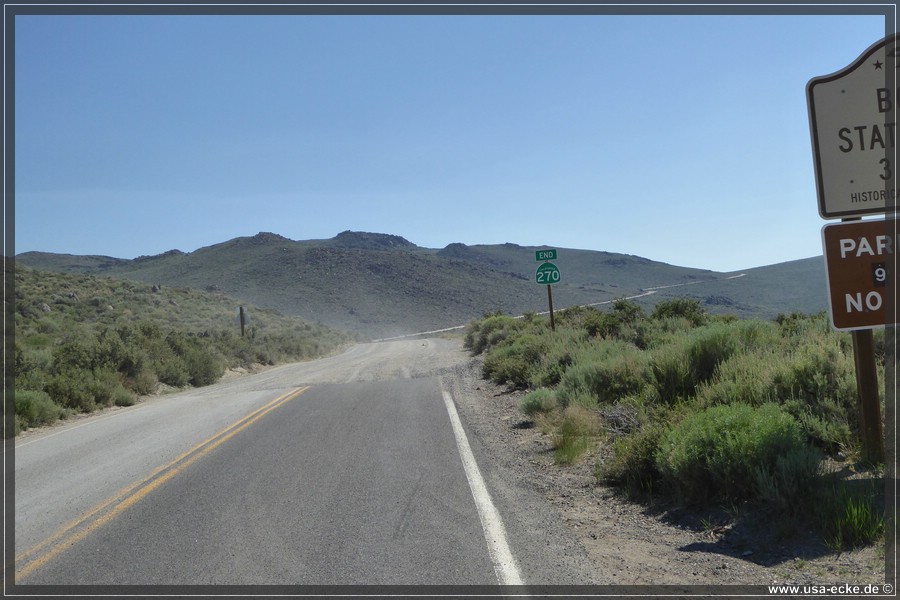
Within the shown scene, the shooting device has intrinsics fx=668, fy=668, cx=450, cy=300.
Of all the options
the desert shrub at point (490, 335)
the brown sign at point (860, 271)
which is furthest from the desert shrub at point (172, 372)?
the brown sign at point (860, 271)

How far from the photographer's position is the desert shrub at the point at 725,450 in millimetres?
5934

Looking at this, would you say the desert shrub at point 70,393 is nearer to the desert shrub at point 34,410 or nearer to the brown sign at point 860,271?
the desert shrub at point 34,410

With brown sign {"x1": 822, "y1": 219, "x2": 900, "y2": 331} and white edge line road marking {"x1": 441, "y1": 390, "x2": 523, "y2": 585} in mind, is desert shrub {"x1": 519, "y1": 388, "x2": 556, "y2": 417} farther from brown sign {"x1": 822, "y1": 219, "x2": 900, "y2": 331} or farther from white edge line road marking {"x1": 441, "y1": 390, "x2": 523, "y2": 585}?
brown sign {"x1": 822, "y1": 219, "x2": 900, "y2": 331}

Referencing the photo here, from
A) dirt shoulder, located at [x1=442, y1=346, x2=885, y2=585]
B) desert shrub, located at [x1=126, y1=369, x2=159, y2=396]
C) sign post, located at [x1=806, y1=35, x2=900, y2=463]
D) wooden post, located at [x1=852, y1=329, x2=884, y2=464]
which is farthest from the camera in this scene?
desert shrub, located at [x1=126, y1=369, x2=159, y2=396]

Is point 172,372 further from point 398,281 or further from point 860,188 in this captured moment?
point 398,281

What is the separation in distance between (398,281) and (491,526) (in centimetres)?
9667

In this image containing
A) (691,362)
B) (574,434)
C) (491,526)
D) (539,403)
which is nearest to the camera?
Result: (491,526)

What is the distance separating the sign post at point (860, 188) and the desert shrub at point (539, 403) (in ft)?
19.0

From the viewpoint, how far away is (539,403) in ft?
38.3

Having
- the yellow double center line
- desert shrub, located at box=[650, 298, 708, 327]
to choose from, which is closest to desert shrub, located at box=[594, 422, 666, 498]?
the yellow double center line

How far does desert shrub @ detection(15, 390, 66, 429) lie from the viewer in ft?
46.9

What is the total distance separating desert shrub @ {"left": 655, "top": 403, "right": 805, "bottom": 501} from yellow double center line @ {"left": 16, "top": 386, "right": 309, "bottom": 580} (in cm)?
557

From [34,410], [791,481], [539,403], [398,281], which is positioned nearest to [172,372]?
[34,410]

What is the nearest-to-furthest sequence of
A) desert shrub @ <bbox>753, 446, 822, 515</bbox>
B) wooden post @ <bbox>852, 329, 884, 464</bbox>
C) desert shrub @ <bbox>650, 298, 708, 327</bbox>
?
desert shrub @ <bbox>753, 446, 822, 515</bbox>, wooden post @ <bbox>852, 329, 884, 464</bbox>, desert shrub @ <bbox>650, 298, 708, 327</bbox>
